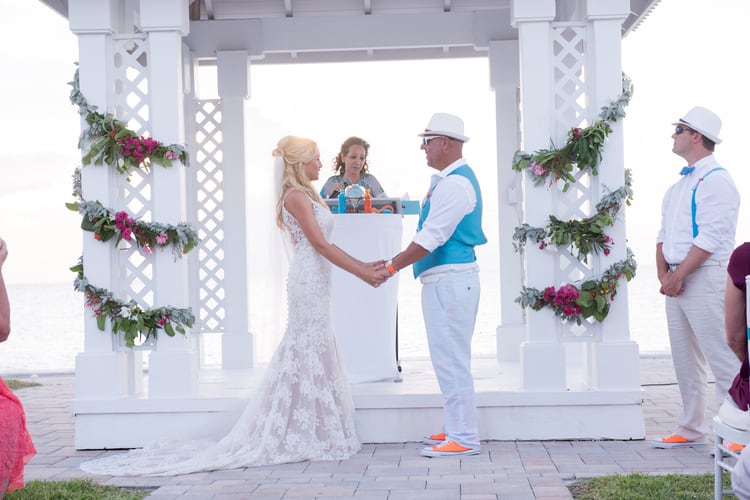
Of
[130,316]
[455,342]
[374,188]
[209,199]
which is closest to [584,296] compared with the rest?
[455,342]

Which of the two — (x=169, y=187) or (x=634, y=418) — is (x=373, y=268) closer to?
(x=169, y=187)

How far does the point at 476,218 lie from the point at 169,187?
180cm

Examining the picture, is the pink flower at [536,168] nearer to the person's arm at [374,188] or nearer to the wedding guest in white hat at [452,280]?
the wedding guest in white hat at [452,280]

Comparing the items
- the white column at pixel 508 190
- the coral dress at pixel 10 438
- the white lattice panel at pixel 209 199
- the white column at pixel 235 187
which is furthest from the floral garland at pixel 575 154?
the white lattice panel at pixel 209 199

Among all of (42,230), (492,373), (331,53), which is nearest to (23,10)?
(42,230)

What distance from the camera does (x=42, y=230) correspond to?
29234 mm

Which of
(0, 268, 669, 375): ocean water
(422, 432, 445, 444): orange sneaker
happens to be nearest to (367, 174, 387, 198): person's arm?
(422, 432, 445, 444): orange sneaker

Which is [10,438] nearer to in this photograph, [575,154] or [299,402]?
[299,402]

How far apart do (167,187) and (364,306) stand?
4.77 feet

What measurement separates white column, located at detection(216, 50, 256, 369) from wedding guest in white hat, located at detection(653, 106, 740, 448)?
395cm

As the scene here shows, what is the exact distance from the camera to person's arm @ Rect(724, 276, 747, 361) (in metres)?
3.01

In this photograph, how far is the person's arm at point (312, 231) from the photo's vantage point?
499 centimetres

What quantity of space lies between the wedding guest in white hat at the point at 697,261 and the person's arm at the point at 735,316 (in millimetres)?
1575

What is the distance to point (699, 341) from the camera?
186 inches
